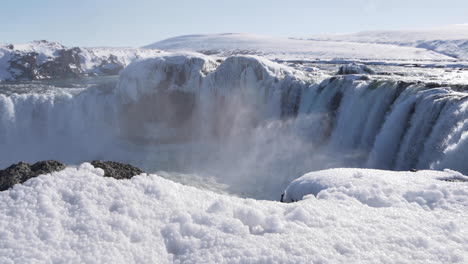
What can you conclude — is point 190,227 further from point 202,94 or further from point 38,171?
point 202,94

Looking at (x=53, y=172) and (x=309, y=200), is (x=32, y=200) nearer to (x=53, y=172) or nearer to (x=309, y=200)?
(x=53, y=172)

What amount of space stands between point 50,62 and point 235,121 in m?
46.6

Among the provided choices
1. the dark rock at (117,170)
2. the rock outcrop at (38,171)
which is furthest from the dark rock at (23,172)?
the dark rock at (117,170)

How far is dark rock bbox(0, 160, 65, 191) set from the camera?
390 cm

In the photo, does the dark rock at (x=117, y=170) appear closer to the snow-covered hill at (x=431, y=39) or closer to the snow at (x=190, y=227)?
the snow at (x=190, y=227)

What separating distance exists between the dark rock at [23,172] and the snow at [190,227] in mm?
180

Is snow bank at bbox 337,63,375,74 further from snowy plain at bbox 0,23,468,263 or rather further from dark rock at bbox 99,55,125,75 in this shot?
dark rock at bbox 99,55,125,75

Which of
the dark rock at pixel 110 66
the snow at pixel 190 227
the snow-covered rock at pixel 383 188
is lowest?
the dark rock at pixel 110 66

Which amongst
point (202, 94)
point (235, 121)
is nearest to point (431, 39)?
point (235, 121)

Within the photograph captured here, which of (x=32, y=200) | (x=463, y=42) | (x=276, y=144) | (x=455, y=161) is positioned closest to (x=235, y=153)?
(x=276, y=144)

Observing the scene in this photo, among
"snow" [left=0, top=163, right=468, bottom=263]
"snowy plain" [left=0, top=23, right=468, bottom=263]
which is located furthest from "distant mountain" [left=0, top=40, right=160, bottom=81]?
"snow" [left=0, top=163, right=468, bottom=263]

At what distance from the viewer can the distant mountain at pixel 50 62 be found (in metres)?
52.3

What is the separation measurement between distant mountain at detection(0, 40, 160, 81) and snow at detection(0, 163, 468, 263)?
178ft

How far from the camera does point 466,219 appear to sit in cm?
441
